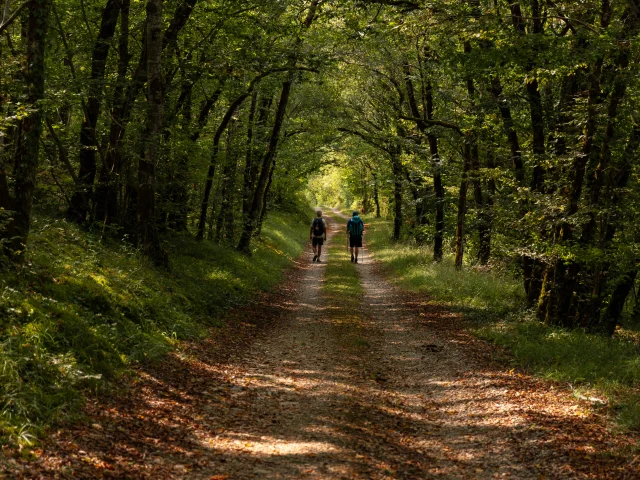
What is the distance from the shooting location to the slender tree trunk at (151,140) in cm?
1095

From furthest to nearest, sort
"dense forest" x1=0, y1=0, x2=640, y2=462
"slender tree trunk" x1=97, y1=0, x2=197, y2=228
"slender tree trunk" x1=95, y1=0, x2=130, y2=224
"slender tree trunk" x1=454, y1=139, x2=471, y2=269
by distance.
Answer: "slender tree trunk" x1=454, y1=139, x2=471, y2=269 < "slender tree trunk" x1=95, y1=0, x2=130, y2=224 < "slender tree trunk" x1=97, y1=0, x2=197, y2=228 < "dense forest" x1=0, y1=0, x2=640, y2=462

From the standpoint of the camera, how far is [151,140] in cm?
1112

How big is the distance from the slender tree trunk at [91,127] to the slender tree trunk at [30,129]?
4.27 meters

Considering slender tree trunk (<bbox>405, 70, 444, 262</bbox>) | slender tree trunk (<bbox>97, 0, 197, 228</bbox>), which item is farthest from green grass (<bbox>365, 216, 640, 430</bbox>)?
slender tree trunk (<bbox>97, 0, 197, 228</bbox>)

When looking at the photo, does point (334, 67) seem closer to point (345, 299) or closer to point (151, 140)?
point (151, 140)

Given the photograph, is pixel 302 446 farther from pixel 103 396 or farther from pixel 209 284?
pixel 209 284

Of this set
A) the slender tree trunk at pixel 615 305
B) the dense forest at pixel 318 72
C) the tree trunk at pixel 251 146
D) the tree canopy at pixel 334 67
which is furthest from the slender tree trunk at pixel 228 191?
the slender tree trunk at pixel 615 305

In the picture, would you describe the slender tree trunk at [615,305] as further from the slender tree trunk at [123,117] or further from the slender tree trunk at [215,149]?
the slender tree trunk at [123,117]

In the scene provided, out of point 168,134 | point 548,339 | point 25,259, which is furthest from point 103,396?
point 168,134

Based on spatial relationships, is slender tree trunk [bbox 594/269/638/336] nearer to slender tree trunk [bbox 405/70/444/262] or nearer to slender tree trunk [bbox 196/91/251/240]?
slender tree trunk [bbox 405/70/444/262]

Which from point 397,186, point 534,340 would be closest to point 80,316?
point 534,340

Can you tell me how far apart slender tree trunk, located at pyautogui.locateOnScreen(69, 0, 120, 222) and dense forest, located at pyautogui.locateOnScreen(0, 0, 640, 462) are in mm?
42

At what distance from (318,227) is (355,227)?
1.52 metres

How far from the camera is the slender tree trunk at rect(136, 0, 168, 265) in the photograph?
11.0 metres
